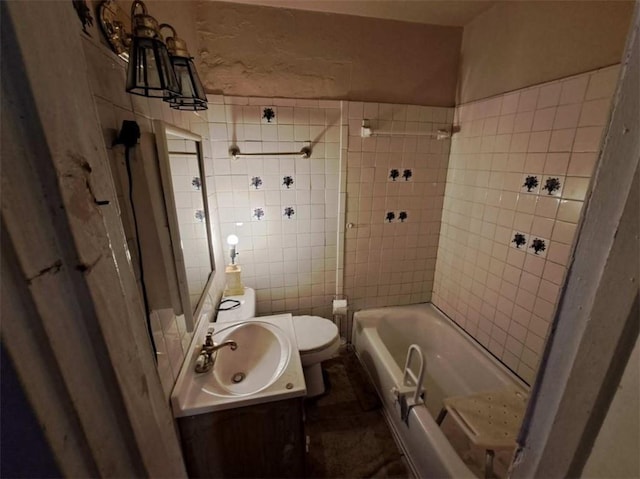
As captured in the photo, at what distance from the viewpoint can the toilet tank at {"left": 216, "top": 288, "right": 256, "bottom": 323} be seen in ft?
4.99

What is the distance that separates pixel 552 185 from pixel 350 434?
1695 mm

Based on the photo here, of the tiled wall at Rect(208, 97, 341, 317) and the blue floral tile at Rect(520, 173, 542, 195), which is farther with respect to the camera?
the tiled wall at Rect(208, 97, 341, 317)

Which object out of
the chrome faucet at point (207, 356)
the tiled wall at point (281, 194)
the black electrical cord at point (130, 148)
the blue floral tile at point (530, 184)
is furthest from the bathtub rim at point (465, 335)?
the black electrical cord at point (130, 148)

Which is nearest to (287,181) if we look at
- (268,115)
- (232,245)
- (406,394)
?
(268,115)

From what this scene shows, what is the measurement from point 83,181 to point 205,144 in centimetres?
137

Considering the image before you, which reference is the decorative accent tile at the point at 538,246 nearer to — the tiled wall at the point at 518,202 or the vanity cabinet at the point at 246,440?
the tiled wall at the point at 518,202

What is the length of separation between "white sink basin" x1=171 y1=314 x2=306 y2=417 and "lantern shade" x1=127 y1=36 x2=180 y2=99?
3.13 feet

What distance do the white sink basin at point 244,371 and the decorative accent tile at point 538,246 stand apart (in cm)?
129

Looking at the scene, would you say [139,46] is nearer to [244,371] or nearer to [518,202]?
[244,371]

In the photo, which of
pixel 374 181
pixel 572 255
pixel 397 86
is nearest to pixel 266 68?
pixel 397 86

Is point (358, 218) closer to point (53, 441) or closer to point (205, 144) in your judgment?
point (205, 144)

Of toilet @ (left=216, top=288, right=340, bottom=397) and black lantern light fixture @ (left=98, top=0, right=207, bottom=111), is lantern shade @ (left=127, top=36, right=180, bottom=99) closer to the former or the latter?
black lantern light fixture @ (left=98, top=0, right=207, bottom=111)

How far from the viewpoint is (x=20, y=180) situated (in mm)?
230

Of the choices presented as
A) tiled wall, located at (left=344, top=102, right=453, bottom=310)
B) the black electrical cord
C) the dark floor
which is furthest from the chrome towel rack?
the dark floor
